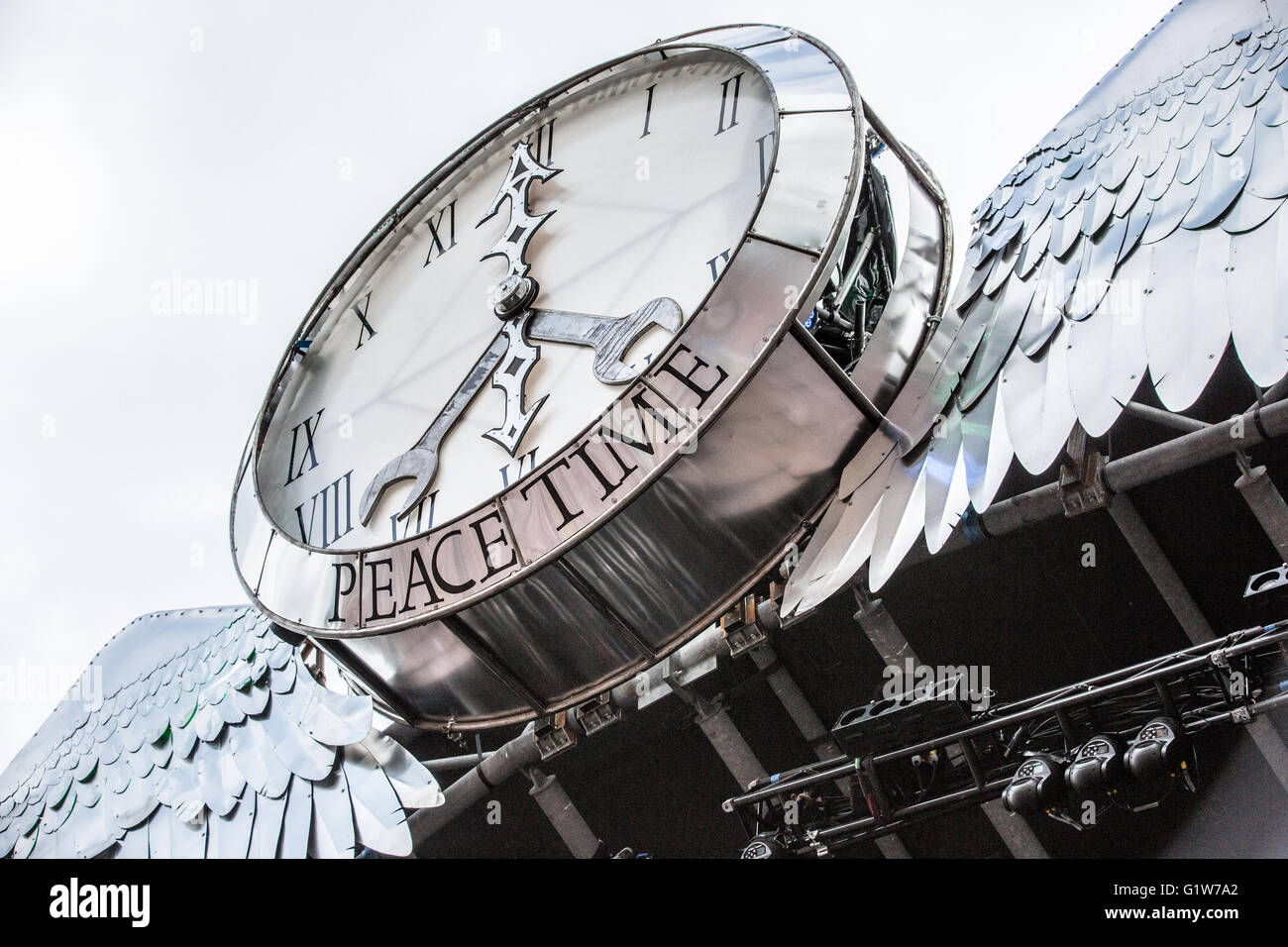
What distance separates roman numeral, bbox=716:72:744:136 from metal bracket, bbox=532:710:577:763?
10.0 ft

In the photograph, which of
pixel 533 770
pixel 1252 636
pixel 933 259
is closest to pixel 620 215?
pixel 933 259

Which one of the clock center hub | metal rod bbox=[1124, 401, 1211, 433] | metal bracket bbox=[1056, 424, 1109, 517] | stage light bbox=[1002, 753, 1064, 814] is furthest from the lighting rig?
the clock center hub

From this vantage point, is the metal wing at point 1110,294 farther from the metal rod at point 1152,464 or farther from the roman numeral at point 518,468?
the roman numeral at point 518,468

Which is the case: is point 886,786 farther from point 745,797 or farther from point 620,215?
point 620,215

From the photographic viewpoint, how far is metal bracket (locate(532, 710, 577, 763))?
7.42 metres

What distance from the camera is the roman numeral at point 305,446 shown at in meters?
8.09

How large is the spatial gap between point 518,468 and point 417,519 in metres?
0.61

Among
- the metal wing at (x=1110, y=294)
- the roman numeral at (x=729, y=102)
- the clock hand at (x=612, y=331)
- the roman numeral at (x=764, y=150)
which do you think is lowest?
the metal wing at (x=1110, y=294)

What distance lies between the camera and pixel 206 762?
9148 mm

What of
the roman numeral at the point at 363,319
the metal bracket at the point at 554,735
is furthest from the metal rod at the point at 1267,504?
the roman numeral at the point at 363,319

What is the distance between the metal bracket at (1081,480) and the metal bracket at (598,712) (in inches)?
94.0

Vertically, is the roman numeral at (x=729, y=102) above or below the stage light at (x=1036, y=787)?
above

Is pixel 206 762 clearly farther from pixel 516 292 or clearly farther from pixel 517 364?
pixel 516 292

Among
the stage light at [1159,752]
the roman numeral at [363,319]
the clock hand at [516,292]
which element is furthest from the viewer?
the roman numeral at [363,319]
